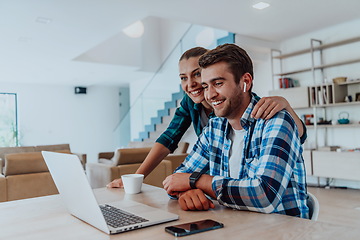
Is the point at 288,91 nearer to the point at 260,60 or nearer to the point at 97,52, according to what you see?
the point at 260,60

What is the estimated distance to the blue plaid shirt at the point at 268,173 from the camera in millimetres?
1004

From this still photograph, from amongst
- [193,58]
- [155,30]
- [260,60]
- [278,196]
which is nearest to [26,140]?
[155,30]

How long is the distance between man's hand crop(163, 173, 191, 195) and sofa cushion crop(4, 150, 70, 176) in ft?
8.98

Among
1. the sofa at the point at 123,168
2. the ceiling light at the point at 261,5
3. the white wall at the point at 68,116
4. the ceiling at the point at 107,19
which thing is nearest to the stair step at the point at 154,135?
the white wall at the point at 68,116

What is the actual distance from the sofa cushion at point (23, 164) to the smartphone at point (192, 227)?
10.0ft

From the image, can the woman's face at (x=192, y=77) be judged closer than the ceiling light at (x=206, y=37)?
Yes

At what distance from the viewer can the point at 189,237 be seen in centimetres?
79

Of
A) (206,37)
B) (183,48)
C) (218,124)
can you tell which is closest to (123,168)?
(218,124)

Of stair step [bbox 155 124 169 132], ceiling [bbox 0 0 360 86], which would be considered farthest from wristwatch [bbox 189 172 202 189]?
stair step [bbox 155 124 169 132]

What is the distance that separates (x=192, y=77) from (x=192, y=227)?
0.92 m

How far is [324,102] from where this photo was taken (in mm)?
5453

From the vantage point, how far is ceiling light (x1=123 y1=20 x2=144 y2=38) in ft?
28.5

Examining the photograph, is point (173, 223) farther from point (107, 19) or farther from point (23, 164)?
point (107, 19)

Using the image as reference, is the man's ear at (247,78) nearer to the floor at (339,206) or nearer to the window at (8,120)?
the floor at (339,206)
